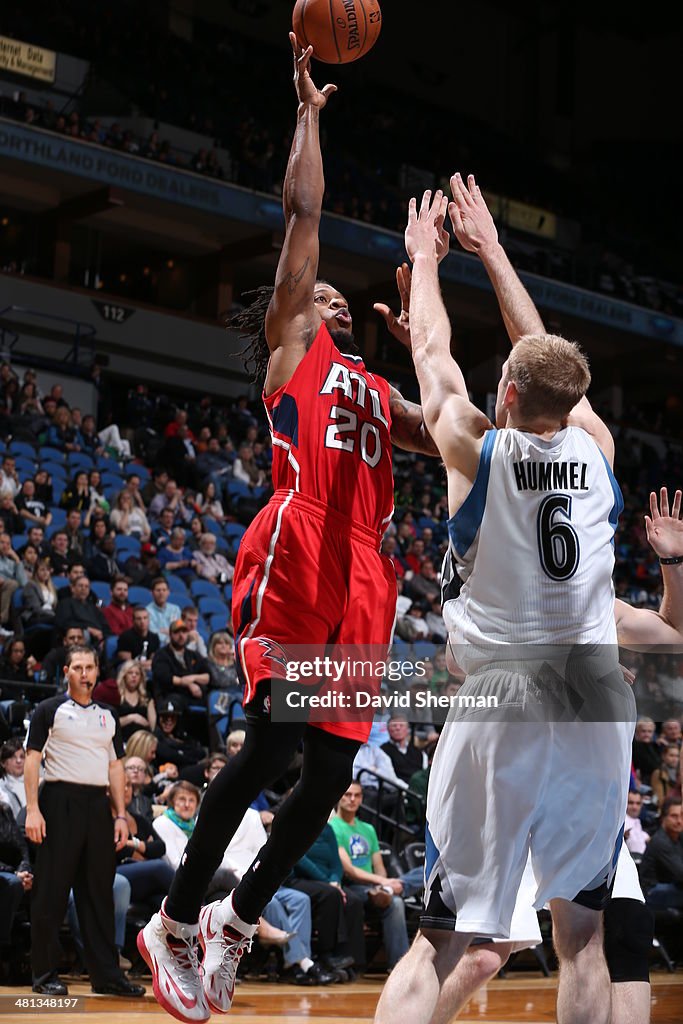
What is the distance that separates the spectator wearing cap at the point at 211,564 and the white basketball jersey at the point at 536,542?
9.88 metres

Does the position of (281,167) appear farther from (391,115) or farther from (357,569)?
(357,569)

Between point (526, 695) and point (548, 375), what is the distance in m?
0.83

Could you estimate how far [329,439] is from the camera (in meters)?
3.92

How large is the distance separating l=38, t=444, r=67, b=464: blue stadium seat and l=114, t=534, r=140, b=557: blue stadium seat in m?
1.74

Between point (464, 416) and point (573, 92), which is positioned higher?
point (573, 92)

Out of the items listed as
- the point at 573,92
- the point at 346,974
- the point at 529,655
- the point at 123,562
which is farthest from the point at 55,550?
the point at 573,92

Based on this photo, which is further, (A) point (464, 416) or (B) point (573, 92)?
(B) point (573, 92)

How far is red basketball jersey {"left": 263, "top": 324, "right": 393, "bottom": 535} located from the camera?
12.8 feet

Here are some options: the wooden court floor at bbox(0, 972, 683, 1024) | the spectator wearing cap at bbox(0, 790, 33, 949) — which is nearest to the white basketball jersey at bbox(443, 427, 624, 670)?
the wooden court floor at bbox(0, 972, 683, 1024)

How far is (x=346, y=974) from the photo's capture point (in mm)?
8133

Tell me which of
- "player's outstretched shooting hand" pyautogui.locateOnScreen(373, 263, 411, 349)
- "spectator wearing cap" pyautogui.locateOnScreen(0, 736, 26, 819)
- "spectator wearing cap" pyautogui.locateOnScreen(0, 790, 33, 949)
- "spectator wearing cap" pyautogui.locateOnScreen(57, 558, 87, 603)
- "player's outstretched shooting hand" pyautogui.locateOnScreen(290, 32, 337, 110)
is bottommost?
"spectator wearing cap" pyautogui.locateOnScreen(0, 790, 33, 949)

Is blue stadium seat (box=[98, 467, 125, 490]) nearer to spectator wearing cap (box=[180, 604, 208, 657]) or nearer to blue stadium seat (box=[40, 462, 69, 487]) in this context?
blue stadium seat (box=[40, 462, 69, 487])

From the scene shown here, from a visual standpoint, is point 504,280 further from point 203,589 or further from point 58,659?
point 203,589

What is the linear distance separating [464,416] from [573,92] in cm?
2554
